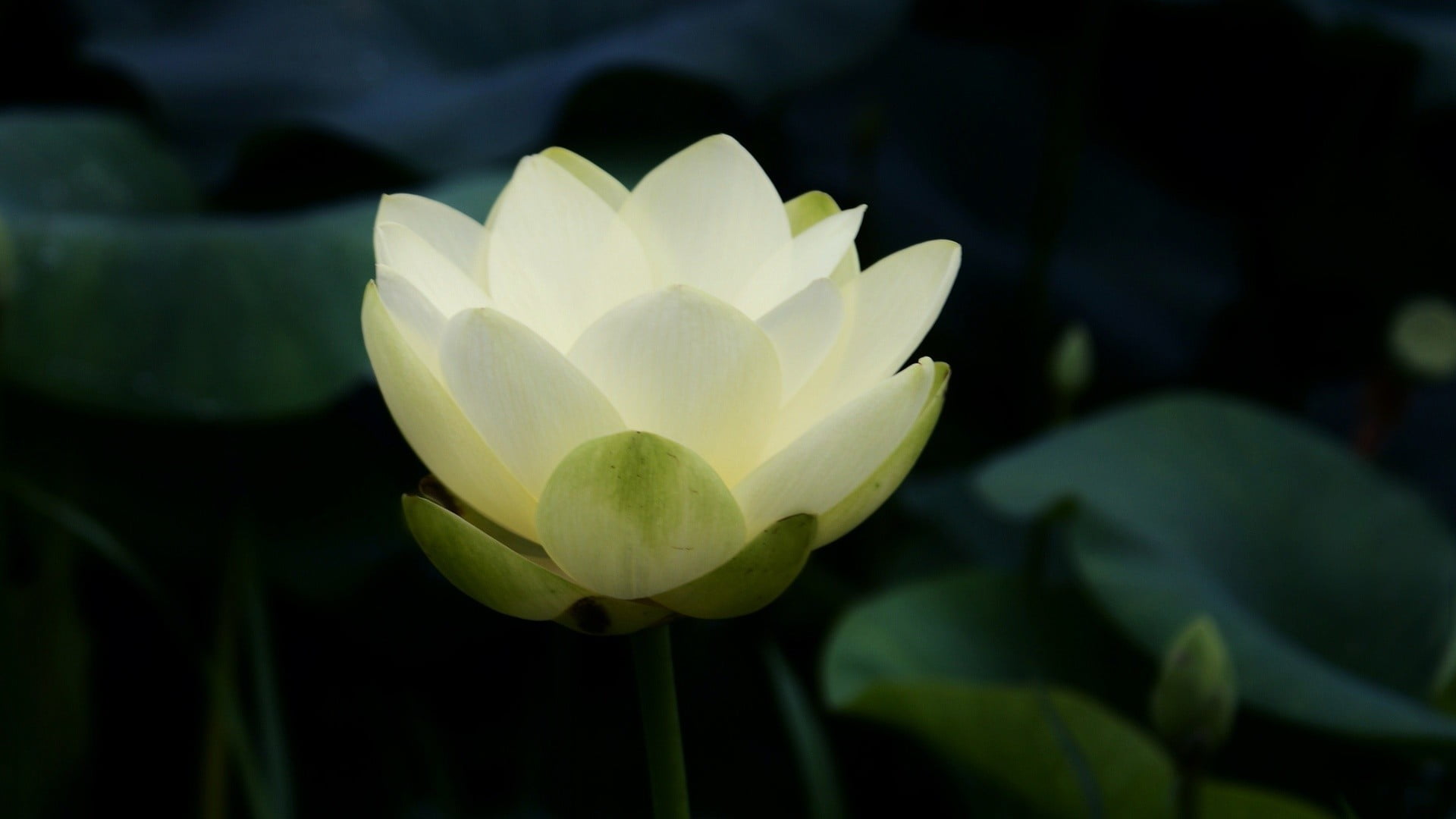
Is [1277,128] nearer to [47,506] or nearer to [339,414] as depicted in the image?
[339,414]

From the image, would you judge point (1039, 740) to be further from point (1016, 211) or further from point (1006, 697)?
point (1016, 211)

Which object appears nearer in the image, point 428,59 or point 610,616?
point 610,616

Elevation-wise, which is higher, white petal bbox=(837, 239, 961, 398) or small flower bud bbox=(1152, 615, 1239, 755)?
white petal bbox=(837, 239, 961, 398)

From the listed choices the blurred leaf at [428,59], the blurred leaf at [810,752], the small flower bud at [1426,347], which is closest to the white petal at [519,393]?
the blurred leaf at [810,752]

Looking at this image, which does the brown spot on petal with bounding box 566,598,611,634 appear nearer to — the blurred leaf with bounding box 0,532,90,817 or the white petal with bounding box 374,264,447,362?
the white petal with bounding box 374,264,447,362

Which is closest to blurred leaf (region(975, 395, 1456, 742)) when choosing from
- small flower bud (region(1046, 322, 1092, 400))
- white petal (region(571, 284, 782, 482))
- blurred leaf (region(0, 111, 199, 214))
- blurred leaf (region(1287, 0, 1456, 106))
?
small flower bud (region(1046, 322, 1092, 400))

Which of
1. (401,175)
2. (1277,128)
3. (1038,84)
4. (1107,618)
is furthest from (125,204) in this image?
(1277,128)

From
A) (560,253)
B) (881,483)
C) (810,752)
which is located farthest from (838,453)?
(810,752)
